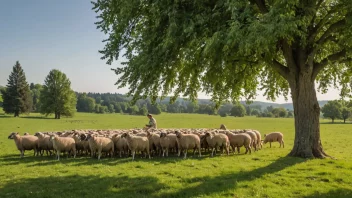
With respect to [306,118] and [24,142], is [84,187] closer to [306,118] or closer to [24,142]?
[24,142]

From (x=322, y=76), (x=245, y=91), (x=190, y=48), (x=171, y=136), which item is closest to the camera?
(x=190, y=48)

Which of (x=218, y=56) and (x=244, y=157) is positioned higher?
(x=218, y=56)

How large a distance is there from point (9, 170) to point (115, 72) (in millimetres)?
6174

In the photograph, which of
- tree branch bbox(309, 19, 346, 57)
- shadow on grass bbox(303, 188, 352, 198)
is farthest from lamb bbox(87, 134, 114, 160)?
tree branch bbox(309, 19, 346, 57)

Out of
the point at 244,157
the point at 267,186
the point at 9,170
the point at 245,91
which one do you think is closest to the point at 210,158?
the point at 244,157

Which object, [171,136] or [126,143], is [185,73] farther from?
[126,143]

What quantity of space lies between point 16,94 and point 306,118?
7198cm

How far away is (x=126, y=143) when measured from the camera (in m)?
15.8

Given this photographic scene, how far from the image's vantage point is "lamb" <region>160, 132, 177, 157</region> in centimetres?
1588

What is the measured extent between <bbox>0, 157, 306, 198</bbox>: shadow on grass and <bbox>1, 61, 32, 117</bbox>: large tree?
6654 cm

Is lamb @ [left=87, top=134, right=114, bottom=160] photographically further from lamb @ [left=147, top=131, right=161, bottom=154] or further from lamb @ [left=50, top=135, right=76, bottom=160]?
lamb @ [left=147, top=131, right=161, bottom=154]

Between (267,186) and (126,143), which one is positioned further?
(126,143)

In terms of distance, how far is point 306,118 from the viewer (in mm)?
14016

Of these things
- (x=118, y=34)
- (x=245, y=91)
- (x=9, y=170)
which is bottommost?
(x=9, y=170)
